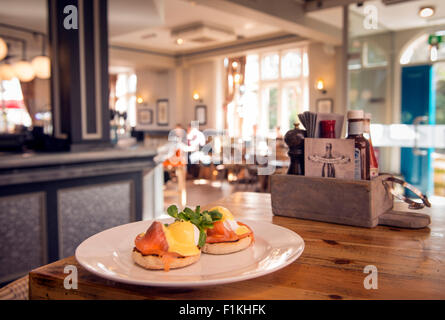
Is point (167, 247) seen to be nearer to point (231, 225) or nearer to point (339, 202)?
point (231, 225)

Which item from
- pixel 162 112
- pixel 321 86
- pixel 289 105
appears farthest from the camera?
pixel 162 112

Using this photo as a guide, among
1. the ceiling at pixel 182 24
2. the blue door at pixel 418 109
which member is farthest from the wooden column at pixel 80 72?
the blue door at pixel 418 109

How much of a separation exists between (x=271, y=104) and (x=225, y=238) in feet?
31.8

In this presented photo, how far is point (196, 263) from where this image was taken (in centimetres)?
68

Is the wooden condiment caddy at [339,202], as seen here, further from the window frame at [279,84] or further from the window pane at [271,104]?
the window pane at [271,104]

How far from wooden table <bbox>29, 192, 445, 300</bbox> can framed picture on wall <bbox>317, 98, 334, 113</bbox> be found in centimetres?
743

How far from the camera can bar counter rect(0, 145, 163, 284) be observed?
7.72 ft

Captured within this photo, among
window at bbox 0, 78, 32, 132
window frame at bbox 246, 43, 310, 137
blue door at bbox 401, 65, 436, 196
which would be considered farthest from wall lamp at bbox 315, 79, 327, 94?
window at bbox 0, 78, 32, 132

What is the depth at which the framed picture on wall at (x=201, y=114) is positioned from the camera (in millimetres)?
10500

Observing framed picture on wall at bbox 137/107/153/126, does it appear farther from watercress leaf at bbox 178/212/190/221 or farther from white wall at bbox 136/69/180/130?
watercress leaf at bbox 178/212/190/221

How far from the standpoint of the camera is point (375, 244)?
34.2 inches

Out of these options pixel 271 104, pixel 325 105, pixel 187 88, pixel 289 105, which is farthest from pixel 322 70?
pixel 187 88

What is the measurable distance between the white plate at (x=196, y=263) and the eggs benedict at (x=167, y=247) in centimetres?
1

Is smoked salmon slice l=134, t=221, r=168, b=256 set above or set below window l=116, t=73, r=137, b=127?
below
